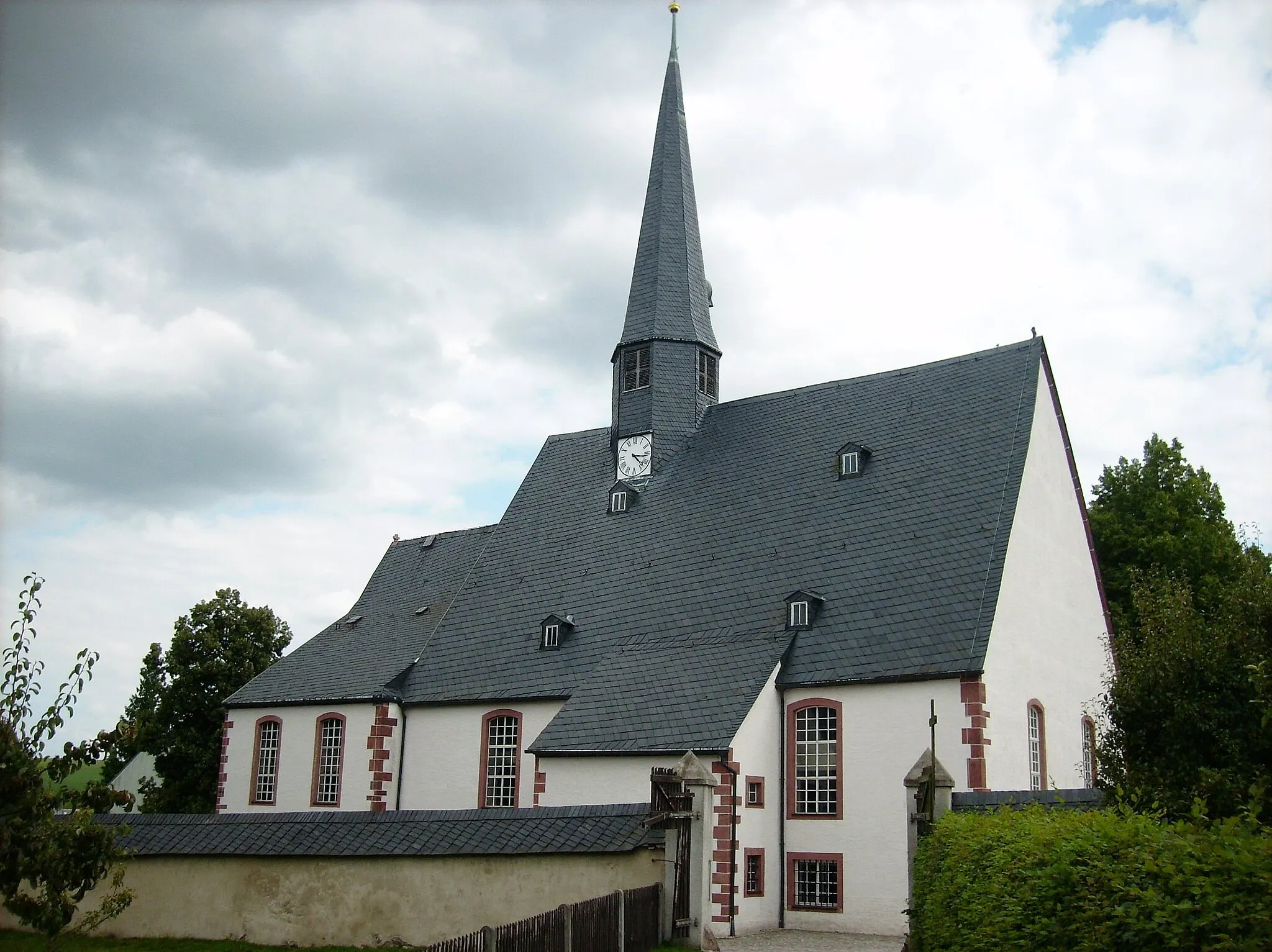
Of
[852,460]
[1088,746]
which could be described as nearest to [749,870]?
[1088,746]

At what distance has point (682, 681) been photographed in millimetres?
21375

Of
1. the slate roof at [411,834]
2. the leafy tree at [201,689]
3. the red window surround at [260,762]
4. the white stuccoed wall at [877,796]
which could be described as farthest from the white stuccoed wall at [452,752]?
the leafy tree at [201,689]

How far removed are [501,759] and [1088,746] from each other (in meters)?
11.3

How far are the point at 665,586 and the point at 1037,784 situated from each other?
794 centimetres

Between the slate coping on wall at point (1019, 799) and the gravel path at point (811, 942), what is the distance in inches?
93.5

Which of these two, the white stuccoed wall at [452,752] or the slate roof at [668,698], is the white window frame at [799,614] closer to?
the slate roof at [668,698]

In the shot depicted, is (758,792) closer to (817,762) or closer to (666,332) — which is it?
(817,762)

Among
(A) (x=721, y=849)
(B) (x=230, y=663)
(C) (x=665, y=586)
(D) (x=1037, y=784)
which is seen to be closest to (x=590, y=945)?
(A) (x=721, y=849)

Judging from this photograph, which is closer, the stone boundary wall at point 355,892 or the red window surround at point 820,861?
the stone boundary wall at point 355,892

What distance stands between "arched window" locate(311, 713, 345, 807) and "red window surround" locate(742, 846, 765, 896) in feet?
35.0

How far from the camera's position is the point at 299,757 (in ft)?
89.9

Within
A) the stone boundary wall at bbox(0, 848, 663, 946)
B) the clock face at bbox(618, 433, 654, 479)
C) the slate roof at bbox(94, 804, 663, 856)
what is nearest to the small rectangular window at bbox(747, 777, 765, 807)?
the slate roof at bbox(94, 804, 663, 856)

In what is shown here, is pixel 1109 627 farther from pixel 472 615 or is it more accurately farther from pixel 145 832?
pixel 145 832

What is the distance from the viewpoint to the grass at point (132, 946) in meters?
15.4
